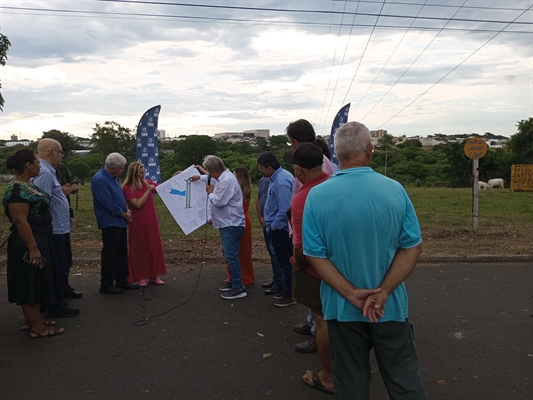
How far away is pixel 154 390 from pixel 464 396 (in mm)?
2371

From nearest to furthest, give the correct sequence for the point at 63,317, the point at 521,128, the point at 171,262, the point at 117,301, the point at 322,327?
the point at 322,327 → the point at 63,317 → the point at 117,301 → the point at 171,262 → the point at 521,128

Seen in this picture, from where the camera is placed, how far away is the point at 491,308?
552cm

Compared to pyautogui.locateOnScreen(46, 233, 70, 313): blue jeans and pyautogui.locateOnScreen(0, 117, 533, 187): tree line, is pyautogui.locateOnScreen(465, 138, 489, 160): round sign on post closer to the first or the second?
pyautogui.locateOnScreen(46, 233, 70, 313): blue jeans

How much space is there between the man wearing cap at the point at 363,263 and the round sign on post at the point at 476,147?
8.31m

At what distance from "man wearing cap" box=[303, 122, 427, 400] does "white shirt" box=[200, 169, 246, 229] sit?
3421mm

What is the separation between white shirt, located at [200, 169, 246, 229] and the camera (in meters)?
5.91

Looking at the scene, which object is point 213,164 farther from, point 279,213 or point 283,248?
point 283,248

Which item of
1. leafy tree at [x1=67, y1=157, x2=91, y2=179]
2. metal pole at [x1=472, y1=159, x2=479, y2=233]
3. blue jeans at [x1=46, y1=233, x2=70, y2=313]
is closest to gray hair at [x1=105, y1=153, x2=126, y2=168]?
blue jeans at [x1=46, y1=233, x2=70, y2=313]

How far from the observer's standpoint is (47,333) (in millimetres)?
4738

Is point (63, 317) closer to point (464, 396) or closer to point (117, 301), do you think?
point (117, 301)

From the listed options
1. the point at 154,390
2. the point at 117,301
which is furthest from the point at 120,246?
the point at 154,390

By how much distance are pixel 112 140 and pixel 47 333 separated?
29.1 meters

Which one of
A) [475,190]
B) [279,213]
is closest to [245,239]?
[279,213]

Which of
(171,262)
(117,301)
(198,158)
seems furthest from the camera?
(198,158)
